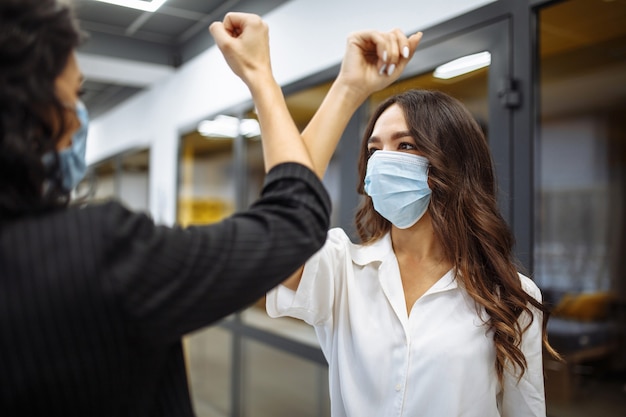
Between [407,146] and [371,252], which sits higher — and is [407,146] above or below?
above

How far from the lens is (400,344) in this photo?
1296 millimetres

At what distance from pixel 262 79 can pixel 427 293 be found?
805 mm

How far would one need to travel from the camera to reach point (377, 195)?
140 centimetres

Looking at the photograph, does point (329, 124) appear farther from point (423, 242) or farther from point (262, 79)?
point (423, 242)

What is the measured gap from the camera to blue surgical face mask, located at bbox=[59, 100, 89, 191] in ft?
2.32

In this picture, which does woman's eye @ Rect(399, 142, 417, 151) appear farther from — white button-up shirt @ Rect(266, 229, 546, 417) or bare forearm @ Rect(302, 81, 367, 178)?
bare forearm @ Rect(302, 81, 367, 178)

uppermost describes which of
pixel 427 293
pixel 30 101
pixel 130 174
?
pixel 130 174

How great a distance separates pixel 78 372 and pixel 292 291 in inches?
28.4

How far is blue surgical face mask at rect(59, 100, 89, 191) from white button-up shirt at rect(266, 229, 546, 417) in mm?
657

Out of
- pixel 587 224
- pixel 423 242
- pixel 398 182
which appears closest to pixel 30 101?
pixel 398 182

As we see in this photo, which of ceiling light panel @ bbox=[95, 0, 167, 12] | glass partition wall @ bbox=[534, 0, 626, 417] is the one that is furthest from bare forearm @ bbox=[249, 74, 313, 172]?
glass partition wall @ bbox=[534, 0, 626, 417]

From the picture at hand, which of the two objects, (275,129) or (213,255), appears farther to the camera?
(275,129)

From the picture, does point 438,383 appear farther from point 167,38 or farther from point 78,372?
point 167,38

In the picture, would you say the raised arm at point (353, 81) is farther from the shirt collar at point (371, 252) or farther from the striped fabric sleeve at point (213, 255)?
the shirt collar at point (371, 252)
